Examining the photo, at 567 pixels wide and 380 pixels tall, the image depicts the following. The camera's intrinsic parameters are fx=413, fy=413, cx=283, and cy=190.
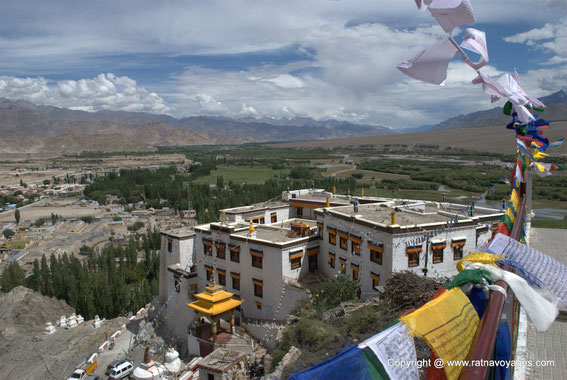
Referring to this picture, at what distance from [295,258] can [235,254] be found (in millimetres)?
2581

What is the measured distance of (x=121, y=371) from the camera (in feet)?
55.9

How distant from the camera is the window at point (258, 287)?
622 inches

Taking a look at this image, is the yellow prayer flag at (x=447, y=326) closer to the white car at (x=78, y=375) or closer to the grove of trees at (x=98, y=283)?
the white car at (x=78, y=375)

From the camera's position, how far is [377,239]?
13352 millimetres

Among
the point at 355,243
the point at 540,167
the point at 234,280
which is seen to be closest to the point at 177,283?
the point at 234,280

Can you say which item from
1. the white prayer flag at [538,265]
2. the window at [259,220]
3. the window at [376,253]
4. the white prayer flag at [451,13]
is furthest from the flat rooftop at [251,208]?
the white prayer flag at [451,13]

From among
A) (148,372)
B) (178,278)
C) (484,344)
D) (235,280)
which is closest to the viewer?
(484,344)

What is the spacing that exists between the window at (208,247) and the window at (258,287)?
106 inches

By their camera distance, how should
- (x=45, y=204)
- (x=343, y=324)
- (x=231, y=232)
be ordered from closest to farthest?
1. (x=343, y=324)
2. (x=231, y=232)
3. (x=45, y=204)

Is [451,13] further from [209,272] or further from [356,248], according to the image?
[209,272]

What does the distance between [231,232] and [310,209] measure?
221 inches

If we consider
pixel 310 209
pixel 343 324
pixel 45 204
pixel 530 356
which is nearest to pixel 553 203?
pixel 310 209

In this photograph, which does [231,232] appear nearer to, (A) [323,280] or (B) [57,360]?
(A) [323,280]

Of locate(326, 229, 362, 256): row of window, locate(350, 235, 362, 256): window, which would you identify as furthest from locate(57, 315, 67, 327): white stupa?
locate(350, 235, 362, 256): window
